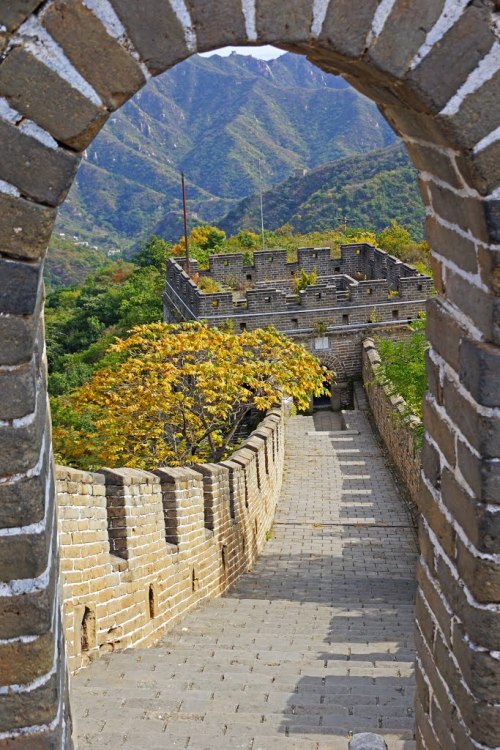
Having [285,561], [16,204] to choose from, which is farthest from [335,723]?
[285,561]

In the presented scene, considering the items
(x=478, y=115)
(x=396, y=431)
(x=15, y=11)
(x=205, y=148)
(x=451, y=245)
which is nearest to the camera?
(x=15, y=11)

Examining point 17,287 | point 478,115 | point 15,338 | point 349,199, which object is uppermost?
point 349,199

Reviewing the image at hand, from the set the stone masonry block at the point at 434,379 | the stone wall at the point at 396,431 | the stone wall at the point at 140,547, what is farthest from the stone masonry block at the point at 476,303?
the stone wall at the point at 396,431

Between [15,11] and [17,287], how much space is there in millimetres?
714

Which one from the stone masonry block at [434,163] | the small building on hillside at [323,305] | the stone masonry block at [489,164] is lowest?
the stone masonry block at [489,164]

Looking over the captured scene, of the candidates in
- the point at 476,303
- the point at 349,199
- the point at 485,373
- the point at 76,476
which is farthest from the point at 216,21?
the point at 349,199

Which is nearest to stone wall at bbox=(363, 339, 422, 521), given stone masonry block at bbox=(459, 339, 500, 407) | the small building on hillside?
the small building on hillside

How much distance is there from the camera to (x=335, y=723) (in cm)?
538

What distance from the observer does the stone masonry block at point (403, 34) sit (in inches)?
111

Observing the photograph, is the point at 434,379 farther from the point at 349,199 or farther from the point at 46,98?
the point at 349,199

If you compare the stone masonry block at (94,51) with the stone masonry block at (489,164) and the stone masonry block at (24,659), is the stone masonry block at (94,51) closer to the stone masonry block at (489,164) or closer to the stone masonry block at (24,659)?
the stone masonry block at (489,164)

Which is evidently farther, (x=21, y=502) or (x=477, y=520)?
(x=477, y=520)

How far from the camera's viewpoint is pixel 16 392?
281 cm

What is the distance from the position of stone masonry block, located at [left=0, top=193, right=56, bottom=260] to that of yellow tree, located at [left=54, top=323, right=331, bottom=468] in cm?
1072
